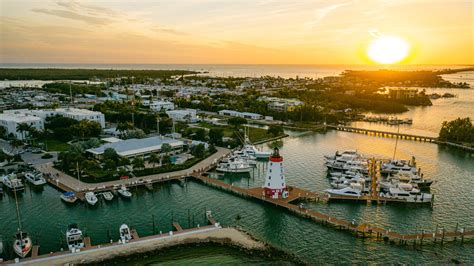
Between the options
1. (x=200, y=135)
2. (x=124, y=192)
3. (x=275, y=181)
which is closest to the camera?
(x=275, y=181)

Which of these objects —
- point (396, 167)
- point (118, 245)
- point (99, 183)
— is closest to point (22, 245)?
point (118, 245)

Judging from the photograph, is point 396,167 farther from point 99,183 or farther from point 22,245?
point 22,245

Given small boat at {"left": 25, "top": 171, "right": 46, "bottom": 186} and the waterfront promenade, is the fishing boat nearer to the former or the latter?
small boat at {"left": 25, "top": 171, "right": 46, "bottom": 186}

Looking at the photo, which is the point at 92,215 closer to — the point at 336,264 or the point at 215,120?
the point at 336,264

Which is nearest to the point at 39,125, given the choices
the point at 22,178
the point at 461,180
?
the point at 22,178

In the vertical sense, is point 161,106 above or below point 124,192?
above

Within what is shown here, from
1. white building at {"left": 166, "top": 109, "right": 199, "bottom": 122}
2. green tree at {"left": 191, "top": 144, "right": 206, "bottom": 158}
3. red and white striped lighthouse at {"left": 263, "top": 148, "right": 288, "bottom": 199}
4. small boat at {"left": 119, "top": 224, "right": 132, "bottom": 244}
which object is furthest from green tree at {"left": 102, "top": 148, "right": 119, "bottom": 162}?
white building at {"left": 166, "top": 109, "right": 199, "bottom": 122}
